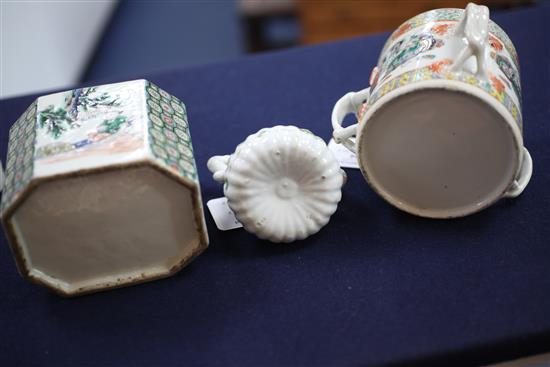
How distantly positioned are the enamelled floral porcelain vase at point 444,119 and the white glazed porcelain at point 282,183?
57mm

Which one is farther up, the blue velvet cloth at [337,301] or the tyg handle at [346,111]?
the tyg handle at [346,111]

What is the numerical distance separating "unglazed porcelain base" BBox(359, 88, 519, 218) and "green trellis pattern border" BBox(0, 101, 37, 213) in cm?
40

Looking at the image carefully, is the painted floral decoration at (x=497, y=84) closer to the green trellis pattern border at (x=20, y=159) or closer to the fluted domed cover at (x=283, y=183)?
the fluted domed cover at (x=283, y=183)

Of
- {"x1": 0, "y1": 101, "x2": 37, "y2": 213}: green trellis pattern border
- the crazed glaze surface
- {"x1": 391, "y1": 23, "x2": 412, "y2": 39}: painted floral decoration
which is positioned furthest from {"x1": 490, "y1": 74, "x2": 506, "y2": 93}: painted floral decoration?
{"x1": 0, "y1": 101, "x2": 37, "y2": 213}: green trellis pattern border

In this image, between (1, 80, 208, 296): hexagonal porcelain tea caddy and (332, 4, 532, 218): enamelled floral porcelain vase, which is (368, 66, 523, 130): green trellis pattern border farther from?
(1, 80, 208, 296): hexagonal porcelain tea caddy

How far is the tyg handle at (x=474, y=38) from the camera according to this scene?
81 centimetres

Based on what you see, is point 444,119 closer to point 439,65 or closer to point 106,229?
point 439,65

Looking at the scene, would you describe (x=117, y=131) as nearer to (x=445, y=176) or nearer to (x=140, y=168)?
(x=140, y=168)

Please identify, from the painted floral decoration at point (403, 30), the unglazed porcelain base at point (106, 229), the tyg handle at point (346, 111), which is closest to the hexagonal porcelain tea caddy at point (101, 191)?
the unglazed porcelain base at point (106, 229)

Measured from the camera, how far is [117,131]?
32.3 inches

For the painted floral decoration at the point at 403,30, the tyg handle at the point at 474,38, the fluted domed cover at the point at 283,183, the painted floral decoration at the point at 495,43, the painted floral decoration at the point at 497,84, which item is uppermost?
the tyg handle at the point at 474,38

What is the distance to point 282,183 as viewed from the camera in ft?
2.89

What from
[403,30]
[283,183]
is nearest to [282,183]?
[283,183]

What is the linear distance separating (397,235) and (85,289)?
1.33 ft
